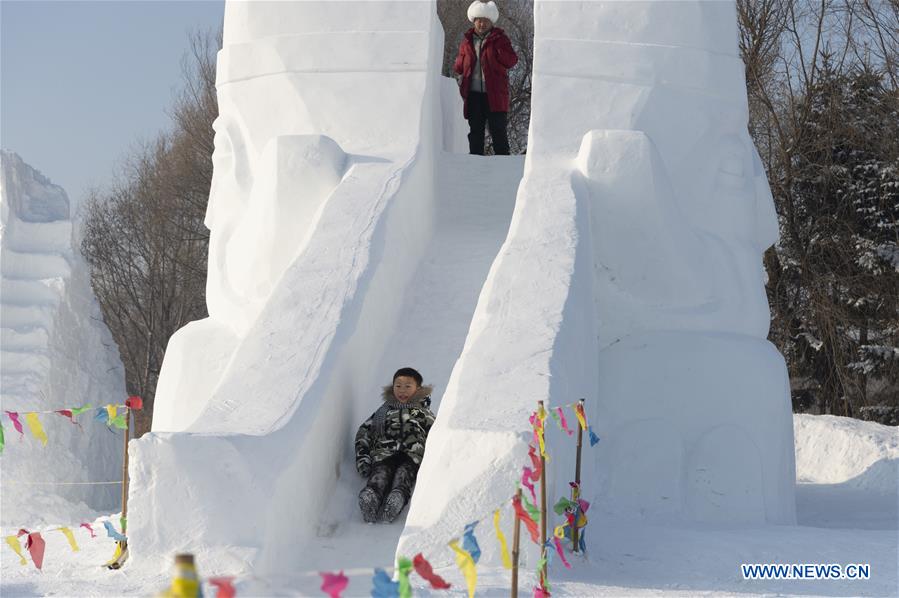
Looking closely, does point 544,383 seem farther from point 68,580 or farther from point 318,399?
point 68,580

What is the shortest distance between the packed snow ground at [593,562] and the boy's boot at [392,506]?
43 millimetres

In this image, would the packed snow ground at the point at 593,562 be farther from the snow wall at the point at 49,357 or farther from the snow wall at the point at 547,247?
the snow wall at the point at 49,357

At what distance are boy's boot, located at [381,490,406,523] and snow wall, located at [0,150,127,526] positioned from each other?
16.2 feet

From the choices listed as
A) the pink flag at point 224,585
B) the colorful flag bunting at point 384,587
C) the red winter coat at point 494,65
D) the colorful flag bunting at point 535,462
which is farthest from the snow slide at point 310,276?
the pink flag at point 224,585

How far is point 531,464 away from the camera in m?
4.58

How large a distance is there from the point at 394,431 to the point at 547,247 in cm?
119

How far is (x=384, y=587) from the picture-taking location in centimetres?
290

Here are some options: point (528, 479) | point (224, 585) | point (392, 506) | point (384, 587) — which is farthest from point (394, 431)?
point (224, 585)

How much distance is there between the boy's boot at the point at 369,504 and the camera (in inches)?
211

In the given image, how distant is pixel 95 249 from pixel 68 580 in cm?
2034

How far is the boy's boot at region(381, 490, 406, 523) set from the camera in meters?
5.36

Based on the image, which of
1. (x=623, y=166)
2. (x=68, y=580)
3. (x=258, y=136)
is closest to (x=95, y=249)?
(x=258, y=136)

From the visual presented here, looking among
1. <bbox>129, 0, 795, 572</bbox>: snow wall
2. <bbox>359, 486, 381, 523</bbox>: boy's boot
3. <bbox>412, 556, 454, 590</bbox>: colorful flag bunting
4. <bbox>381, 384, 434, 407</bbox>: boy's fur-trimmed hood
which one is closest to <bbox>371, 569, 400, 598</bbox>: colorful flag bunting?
<bbox>412, 556, 454, 590</bbox>: colorful flag bunting

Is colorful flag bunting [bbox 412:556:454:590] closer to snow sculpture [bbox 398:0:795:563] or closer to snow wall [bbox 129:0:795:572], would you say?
snow wall [bbox 129:0:795:572]
